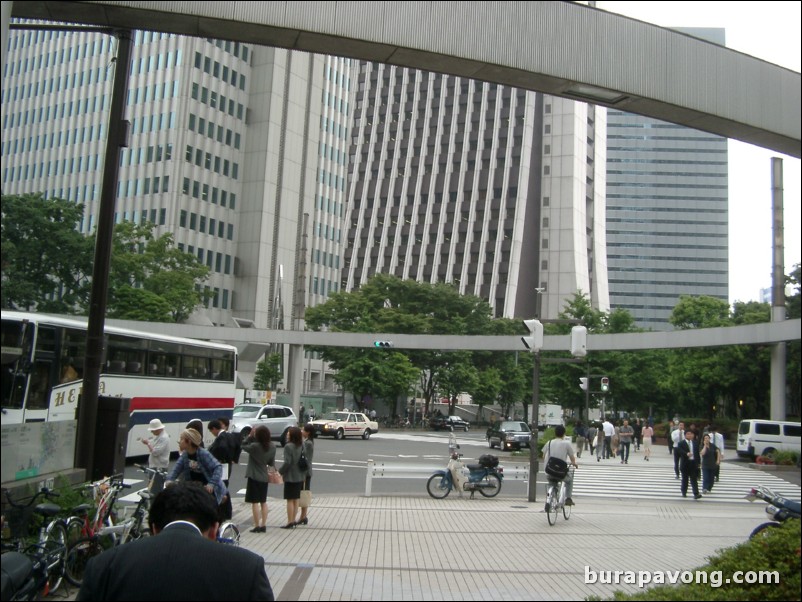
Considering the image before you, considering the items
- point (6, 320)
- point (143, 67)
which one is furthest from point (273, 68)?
point (6, 320)

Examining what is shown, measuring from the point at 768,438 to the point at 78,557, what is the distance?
3283cm

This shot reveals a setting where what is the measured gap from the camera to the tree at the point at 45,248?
42.0m

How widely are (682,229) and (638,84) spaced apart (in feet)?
603

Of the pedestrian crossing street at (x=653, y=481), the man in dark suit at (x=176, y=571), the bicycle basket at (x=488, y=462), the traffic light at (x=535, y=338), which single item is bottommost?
the pedestrian crossing street at (x=653, y=481)

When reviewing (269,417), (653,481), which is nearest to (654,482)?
(653,481)

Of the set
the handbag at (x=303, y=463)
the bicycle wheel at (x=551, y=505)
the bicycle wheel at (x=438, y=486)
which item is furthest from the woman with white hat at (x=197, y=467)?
the bicycle wheel at (x=438, y=486)

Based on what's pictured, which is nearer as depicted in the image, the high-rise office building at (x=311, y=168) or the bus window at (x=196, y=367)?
the bus window at (x=196, y=367)

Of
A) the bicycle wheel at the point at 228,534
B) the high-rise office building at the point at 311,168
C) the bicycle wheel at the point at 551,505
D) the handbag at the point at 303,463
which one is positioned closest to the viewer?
the bicycle wheel at the point at 228,534

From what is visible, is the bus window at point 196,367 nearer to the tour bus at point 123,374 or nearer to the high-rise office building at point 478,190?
the tour bus at point 123,374

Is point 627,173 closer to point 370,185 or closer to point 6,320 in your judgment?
point 370,185

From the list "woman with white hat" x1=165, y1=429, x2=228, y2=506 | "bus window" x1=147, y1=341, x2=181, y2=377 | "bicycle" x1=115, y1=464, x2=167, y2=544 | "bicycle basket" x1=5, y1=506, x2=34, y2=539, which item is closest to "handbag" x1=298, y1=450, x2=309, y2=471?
"bicycle" x1=115, y1=464, x2=167, y2=544

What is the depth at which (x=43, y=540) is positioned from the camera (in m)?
7.28

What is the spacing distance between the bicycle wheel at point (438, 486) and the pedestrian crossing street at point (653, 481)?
15.3 feet

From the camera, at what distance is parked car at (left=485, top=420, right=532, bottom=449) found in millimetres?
37406
